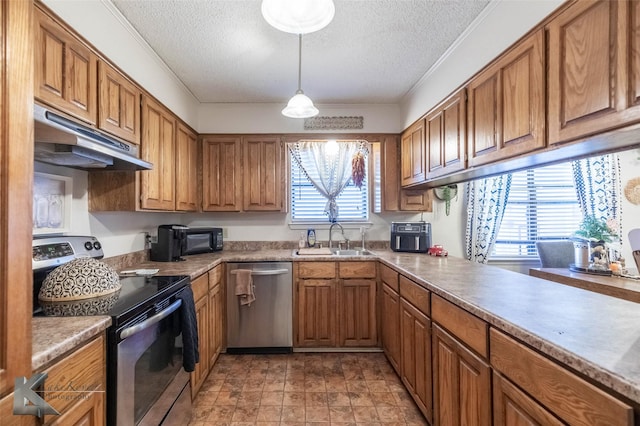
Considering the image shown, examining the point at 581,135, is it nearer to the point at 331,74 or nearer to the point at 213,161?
the point at 331,74

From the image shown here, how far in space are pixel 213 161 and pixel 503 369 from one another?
308cm

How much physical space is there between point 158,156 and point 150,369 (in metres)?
1.61

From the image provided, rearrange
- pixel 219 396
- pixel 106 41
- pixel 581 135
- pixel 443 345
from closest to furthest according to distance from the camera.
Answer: pixel 581 135 → pixel 443 345 → pixel 106 41 → pixel 219 396

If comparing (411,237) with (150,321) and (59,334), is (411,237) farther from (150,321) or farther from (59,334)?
(59,334)

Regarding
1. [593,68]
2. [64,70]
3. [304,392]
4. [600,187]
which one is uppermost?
[64,70]

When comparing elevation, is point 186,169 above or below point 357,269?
above

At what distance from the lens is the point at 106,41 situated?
181 cm

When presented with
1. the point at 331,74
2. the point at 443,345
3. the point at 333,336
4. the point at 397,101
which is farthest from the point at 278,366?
the point at 397,101

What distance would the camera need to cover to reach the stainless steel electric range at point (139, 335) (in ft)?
3.92

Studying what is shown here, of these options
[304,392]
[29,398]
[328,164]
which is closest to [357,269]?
[304,392]

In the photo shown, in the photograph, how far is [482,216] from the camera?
363cm

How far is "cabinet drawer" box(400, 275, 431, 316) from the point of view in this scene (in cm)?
179

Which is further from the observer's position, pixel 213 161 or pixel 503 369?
pixel 213 161

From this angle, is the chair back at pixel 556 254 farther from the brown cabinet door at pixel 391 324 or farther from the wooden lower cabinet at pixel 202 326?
the wooden lower cabinet at pixel 202 326
